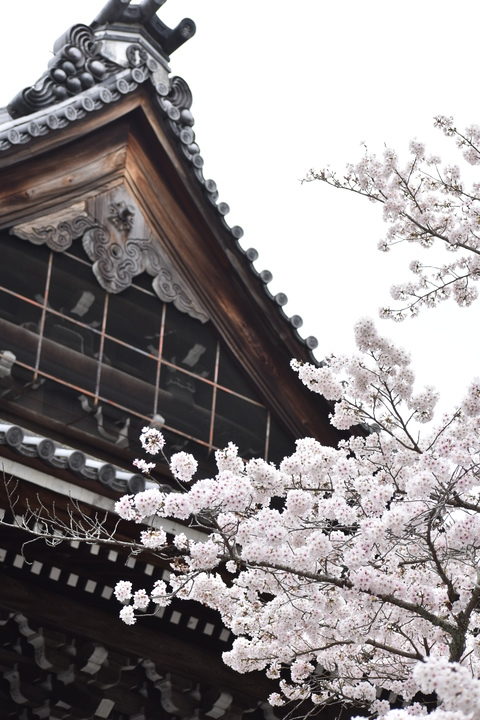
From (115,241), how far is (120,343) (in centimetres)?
89

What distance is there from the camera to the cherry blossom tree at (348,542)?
5.09 m

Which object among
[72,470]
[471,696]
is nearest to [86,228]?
[72,470]

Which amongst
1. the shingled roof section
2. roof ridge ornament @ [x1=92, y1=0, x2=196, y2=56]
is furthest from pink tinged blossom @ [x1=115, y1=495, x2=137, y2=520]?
roof ridge ornament @ [x1=92, y1=0, x2=196, y2=56]

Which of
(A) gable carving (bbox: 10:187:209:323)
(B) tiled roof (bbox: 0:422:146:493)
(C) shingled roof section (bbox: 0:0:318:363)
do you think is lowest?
(B) tiled roof (bbox: 0:422:146:493)

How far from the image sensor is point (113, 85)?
9.23 meters

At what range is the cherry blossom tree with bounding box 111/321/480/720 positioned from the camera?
5.09 meters

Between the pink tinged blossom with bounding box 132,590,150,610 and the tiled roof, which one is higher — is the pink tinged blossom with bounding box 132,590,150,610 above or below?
below

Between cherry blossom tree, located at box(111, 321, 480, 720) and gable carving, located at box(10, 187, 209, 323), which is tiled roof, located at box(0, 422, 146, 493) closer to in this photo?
cherry blossom tree, located at box(111, 321, 480, 720)

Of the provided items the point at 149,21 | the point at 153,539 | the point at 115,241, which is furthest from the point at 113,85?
the point at 153,539

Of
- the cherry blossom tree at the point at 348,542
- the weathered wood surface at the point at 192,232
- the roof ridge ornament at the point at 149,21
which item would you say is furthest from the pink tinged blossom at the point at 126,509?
the roof ridge ornament at the point at 149,21

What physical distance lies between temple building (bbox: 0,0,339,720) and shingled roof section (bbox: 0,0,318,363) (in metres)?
0.02

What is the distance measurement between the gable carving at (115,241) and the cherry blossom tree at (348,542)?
10.3 ft

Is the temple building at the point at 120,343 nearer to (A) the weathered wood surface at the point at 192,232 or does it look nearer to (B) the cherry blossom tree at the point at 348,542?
(A) the weathered wood surface at the point at 192,232

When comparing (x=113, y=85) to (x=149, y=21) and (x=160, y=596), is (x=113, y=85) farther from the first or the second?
(x=160, y=596)
